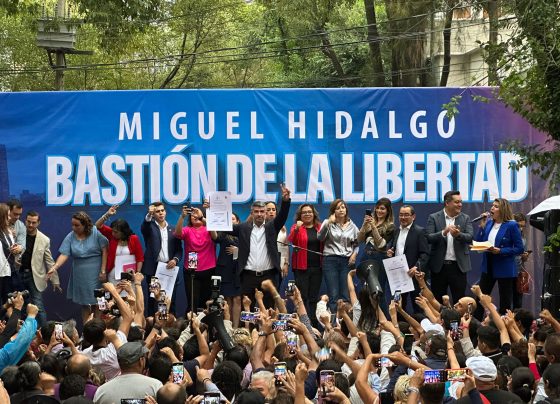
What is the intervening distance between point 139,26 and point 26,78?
14.2 meters

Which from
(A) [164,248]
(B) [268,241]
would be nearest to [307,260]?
(B) [268,241]

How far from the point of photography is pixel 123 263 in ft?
45.6

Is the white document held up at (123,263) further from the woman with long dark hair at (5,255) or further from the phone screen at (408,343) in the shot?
the phone screen at (408,343)

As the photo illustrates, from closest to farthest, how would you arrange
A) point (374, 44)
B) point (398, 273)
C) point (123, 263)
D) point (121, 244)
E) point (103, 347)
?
point (103, 347) < point (398, 273) < point (123, 263) < point (121, 244) < point (374, 44)

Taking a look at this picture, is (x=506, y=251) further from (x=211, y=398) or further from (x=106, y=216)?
(x=211, y=398)

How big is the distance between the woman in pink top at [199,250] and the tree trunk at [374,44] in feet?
38.8

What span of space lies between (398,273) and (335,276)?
1.05 metres

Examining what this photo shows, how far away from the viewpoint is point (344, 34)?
1117 inches

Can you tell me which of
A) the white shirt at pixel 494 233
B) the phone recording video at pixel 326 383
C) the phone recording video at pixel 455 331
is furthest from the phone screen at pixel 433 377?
the white shirt at pixel 494 233

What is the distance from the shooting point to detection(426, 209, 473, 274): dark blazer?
1362 cm

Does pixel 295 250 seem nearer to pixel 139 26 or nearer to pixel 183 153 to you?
pixel 183 153

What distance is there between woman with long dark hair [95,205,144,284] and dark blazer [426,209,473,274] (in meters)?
3.51

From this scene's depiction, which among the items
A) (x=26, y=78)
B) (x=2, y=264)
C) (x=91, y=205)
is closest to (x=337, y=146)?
(x=91, y=205)

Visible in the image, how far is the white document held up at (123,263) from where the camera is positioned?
13867 mm
